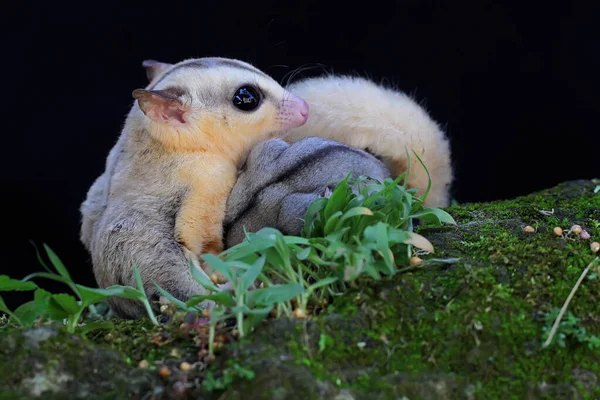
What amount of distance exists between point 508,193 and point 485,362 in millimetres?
2740

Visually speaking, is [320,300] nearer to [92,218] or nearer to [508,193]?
[92,218]

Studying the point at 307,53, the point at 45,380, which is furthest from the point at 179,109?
the point at 307,53

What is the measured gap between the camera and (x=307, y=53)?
11.3 ft

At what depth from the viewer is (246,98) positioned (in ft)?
7.34

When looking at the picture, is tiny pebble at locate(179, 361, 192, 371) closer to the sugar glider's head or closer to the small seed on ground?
the small seed on ground

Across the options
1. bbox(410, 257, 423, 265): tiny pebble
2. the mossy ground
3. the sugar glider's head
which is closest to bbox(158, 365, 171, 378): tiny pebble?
the mossy ground

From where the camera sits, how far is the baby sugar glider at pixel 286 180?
1858 mm

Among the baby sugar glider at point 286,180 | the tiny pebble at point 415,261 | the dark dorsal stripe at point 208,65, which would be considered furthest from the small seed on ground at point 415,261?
the dark dorsal stripe at point 208,65

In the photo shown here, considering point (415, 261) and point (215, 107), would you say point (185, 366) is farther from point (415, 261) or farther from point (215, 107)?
point (215, 107)

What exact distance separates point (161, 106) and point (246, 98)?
0.94 feet

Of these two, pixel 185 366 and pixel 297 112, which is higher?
pixel 297 112

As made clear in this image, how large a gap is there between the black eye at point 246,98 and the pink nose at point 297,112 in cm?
11

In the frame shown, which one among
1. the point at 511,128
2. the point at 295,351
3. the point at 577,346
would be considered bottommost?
the point at 511,128

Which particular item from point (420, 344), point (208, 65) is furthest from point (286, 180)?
point (420, 344)
